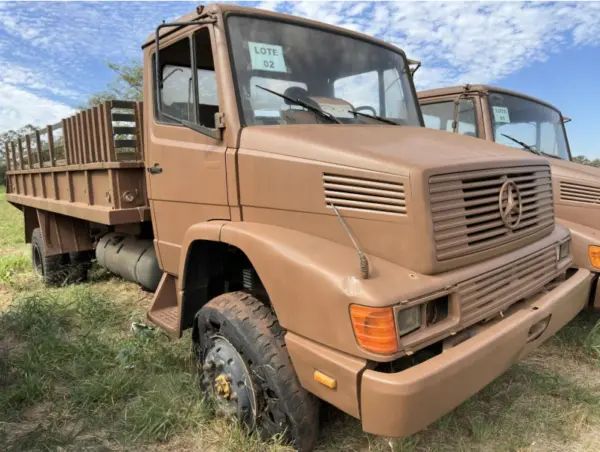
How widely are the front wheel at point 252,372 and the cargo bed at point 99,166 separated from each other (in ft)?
5.85

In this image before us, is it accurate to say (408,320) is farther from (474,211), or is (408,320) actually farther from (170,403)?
(170,403)

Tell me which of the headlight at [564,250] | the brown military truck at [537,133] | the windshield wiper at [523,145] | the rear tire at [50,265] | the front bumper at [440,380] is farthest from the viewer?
the rear tire at [50,265]

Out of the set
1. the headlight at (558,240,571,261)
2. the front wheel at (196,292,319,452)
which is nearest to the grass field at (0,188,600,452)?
the front wheel at (196,292,319,452)

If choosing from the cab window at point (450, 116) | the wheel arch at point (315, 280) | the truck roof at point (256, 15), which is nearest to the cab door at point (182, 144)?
the truck roof at point (256, 15)

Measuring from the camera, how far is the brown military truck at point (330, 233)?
81.4 inches

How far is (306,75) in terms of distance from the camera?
10.2 feet

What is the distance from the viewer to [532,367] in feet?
11.9

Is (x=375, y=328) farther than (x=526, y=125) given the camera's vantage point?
No

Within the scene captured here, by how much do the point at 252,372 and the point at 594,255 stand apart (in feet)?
9.07

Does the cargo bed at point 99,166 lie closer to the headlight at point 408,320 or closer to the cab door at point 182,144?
the cab door at point 182,144

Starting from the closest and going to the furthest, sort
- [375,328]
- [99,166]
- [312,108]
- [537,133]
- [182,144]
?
[375,328], [312,108], [182,144], [99,166], [537,133]

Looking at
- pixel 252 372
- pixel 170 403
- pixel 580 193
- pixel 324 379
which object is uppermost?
pixel 580 193

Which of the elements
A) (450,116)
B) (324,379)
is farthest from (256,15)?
(450,116)

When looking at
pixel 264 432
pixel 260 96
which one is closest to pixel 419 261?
pixel 264 432
